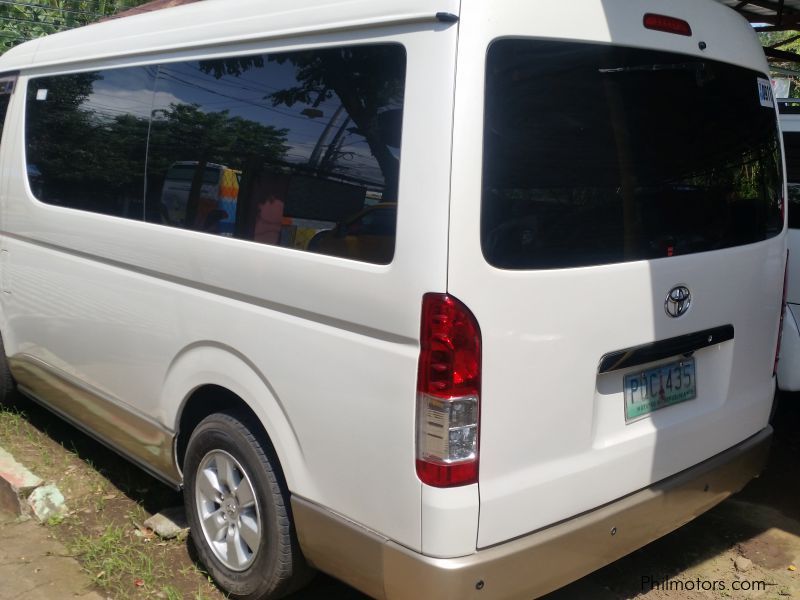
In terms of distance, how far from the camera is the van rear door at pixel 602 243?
2.21m

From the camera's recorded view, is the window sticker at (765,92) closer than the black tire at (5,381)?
Yes

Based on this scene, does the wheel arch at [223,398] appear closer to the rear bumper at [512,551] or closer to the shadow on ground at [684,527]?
the rear bumper at [512,551]

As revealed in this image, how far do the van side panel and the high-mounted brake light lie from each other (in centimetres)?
79

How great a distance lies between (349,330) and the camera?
2379mm

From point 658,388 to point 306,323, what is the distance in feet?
3.93

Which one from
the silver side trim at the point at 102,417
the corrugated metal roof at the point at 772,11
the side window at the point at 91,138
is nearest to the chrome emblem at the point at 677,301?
the silver side trim at the point at 102,417

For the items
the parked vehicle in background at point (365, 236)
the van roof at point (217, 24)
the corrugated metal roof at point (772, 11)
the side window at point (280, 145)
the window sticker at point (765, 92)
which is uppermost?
the corrugated metal roof at point (772, 11)

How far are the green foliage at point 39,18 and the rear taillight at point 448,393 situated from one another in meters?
8.57

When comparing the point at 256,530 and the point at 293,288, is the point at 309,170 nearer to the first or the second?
the point at 293,288

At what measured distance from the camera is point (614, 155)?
252cm

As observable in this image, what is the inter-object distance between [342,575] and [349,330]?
2.61 feet

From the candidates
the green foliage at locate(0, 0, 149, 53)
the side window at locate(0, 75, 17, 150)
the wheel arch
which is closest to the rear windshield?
the wheel arch

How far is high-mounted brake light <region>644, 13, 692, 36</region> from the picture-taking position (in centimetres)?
256

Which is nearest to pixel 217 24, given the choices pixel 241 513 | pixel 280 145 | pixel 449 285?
pixel 280 145
